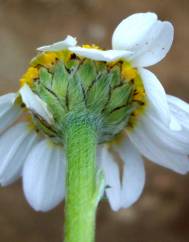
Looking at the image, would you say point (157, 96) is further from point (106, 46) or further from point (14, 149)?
point (106, 46)

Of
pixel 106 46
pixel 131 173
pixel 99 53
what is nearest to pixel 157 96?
pixel 99 53

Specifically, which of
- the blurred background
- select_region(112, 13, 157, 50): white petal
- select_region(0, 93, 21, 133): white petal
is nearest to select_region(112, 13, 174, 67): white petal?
select_region(112, 13, 157, 50): white petal

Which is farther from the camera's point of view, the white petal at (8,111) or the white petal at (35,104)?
the white petal at (8,111)

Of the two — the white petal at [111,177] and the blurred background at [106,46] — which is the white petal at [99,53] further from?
the blurred background at [106,46]

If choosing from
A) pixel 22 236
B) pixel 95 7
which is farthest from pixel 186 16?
pixel 22 236

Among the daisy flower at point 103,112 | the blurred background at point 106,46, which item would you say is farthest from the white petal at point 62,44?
the blurred background at point 106,46

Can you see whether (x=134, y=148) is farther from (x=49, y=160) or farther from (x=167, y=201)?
(x=167, y=201)
